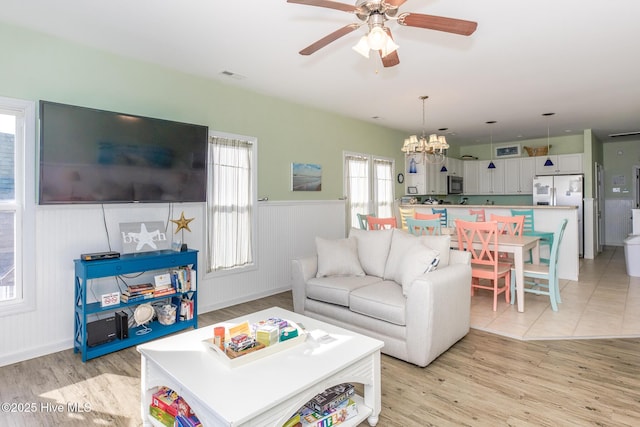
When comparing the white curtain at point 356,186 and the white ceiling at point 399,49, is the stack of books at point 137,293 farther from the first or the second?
the white curtain at point 356,186

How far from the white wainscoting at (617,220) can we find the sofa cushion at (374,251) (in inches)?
324

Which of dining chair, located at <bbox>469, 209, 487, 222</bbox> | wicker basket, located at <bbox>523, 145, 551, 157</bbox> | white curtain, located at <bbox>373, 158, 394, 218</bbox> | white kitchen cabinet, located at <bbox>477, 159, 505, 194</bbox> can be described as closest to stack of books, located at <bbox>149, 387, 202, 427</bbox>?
dining chair, located at <bbox>469, 209, 487, 222</bbox>

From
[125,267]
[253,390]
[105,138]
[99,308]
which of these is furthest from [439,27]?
[99,308]

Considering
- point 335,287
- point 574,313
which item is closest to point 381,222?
point 335,287

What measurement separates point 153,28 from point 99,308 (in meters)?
2.41

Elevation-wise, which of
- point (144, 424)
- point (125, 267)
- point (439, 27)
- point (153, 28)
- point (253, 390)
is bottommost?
point (144, 424)

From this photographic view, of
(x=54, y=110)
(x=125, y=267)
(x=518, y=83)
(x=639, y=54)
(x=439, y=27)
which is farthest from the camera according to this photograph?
(x=518, y=83)

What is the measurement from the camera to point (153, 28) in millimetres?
2955

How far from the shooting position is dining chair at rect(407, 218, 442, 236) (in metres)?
4.39

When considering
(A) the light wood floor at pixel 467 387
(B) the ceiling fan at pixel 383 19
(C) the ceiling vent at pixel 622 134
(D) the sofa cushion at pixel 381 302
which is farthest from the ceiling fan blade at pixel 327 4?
(C) the ceiling vent at pixel 622 134

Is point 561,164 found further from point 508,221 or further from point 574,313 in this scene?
point 574,313

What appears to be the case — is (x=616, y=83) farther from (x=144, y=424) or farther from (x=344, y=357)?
(x=144, y=424)

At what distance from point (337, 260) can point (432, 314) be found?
1198 mm

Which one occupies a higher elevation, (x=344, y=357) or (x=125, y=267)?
(x=125, y=267)
